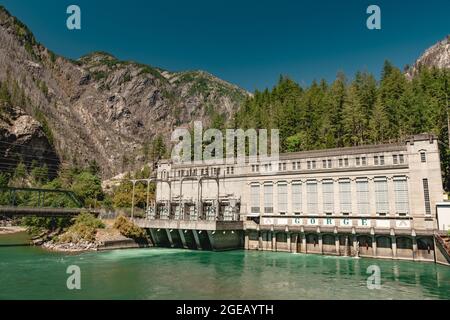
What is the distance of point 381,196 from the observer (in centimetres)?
5331

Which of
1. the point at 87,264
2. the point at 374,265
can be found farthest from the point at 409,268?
the point at 87,264

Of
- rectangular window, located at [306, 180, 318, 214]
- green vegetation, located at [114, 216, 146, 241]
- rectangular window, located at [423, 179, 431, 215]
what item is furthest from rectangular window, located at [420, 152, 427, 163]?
green vegetation, located at [114, 216, 146, 241]

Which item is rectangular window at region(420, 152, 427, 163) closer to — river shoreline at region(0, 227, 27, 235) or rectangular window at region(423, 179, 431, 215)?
rectangular window at region(423, 179, 431, 215)

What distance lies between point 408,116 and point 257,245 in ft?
143

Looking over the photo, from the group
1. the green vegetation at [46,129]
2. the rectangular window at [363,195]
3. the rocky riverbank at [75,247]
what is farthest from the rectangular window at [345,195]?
the green vegetation at [46,129]

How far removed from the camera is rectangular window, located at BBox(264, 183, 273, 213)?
2525 inches

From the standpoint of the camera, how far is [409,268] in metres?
42.4

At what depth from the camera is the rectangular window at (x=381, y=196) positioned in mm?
52719

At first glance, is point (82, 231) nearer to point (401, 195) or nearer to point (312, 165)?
point (312, 165)

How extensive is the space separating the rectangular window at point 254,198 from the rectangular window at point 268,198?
1.74m

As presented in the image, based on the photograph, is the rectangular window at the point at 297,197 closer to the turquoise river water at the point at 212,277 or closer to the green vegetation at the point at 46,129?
the turquoise river water at the point at 212,277

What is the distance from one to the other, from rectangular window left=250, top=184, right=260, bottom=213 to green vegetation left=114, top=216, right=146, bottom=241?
22.0 m

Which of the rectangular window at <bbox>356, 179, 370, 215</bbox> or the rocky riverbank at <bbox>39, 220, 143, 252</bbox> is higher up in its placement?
the rectangular window at <bbox>356, 179, 370, 215</bbox>
